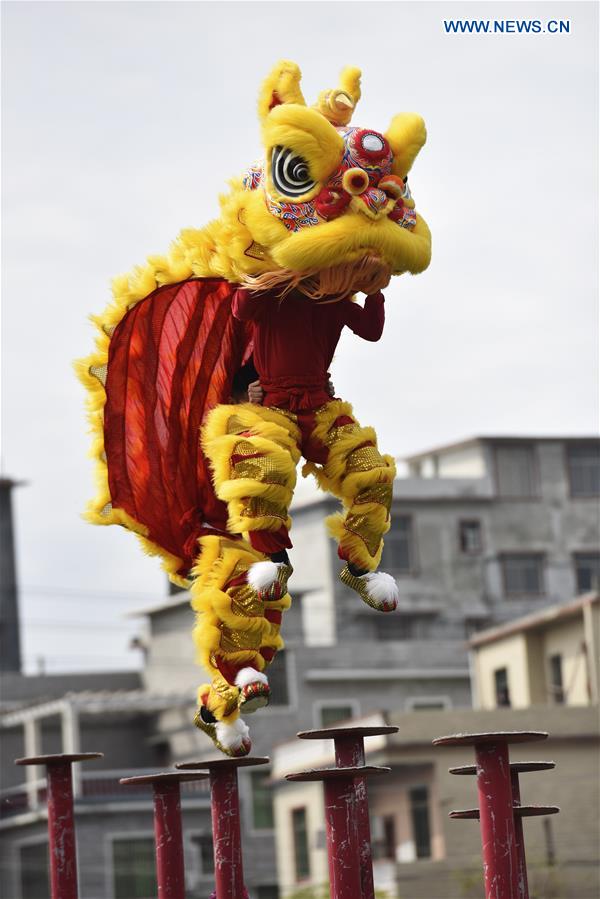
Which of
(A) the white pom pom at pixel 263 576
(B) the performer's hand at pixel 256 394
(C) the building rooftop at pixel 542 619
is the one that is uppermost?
(C) the building rooftop at pixel 542 619

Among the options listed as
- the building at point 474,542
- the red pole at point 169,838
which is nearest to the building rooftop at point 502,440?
the building at point 474,542

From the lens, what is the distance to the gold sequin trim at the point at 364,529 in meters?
5.92

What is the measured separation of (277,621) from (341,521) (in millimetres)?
390

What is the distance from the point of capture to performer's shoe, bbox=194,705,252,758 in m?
5.88

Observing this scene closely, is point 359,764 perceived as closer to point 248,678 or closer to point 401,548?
point 248,678

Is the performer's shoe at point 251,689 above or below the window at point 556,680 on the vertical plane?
below

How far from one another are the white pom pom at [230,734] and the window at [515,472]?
31.9 meters

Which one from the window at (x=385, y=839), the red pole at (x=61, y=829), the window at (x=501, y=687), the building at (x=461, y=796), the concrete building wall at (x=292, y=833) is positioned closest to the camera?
the red pole at (x=61, y=829)

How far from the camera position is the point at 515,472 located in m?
38.0

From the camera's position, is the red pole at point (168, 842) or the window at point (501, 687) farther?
the window at point (501, 687)

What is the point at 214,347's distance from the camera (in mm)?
6113

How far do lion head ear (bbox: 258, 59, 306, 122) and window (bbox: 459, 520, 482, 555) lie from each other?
31.5 metres

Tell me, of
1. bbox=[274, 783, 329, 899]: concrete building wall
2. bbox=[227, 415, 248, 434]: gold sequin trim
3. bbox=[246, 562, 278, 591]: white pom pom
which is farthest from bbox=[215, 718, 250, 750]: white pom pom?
bbox=[274, 783, 329, 899]: concrete building wall

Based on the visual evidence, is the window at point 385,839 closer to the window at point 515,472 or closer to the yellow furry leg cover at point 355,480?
the window at point 515,472
